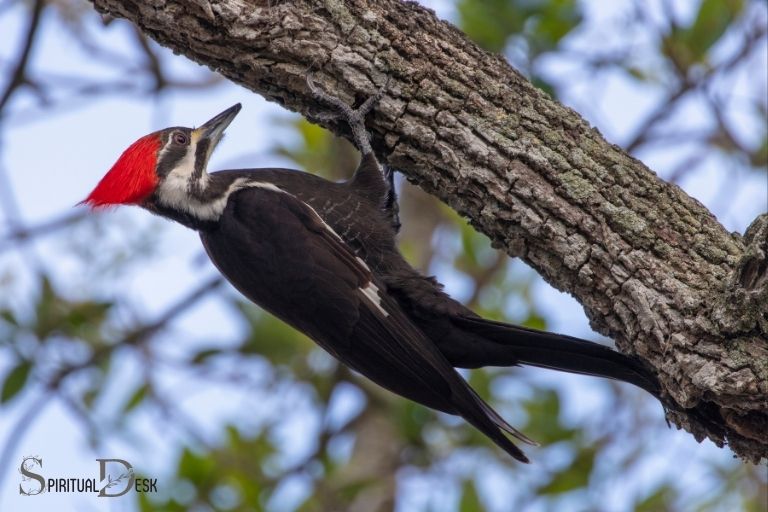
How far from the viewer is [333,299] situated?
3.41 metres

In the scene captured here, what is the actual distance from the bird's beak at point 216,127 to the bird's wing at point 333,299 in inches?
16.3

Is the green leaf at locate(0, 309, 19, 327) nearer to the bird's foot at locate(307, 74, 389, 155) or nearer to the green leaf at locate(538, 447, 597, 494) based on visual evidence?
the bird's foot at locate(307, 74, 389, 155)

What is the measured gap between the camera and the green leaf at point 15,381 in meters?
4.52

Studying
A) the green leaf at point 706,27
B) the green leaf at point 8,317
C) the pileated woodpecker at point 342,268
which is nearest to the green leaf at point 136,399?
the green leaf at point 8,317

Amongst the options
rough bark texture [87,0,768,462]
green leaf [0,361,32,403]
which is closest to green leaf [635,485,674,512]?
Answer: rough bark texture [87,0,768,462]

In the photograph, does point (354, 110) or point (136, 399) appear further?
point (136, 399)

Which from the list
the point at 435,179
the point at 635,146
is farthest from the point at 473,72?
the point at 635,146

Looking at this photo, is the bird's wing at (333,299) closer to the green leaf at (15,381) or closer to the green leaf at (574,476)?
the green leaf at (574,476)

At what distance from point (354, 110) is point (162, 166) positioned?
100cm

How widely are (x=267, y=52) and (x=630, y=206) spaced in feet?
3.96

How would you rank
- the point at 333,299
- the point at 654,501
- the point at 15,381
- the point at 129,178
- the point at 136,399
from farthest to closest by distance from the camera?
the point at 136,399, the point at 15,381, the point at 654,501, the point at 129,178, the point at 333,299

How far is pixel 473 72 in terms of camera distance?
3031 millimetres

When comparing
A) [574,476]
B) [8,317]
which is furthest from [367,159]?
[8,317]

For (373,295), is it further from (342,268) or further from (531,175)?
(531,175)
